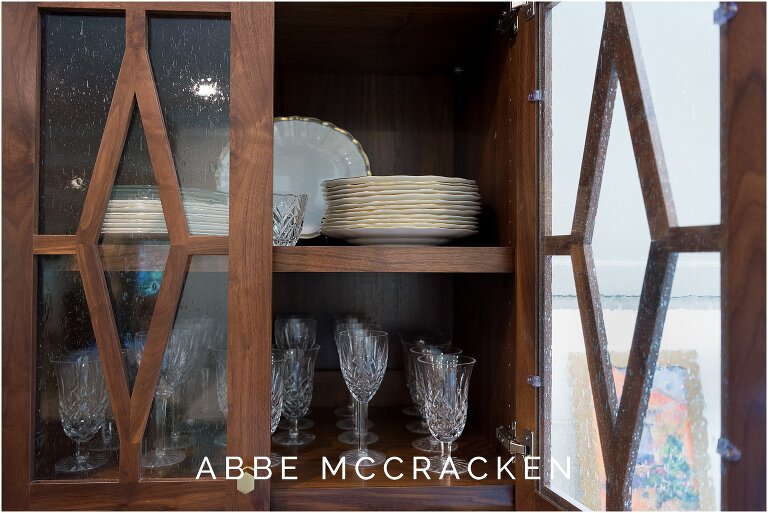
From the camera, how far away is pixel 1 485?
2.15ft

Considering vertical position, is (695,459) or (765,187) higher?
(765,187)

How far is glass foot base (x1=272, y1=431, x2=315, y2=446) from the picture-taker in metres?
0.86

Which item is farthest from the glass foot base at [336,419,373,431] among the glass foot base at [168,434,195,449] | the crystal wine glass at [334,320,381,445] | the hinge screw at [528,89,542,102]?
the hinge screw at [528,89,542,102]

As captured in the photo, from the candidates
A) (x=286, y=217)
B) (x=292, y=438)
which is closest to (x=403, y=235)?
(x=286, y=217)

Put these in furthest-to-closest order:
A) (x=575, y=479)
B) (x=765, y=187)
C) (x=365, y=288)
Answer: (x=365, y=288) → (x=575, y=479) → (x=765, y=187)

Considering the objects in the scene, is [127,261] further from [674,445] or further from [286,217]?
[674,445]

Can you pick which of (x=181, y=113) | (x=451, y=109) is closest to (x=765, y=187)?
(x=181, y=113)

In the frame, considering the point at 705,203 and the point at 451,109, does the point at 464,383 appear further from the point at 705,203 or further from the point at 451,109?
the point at 451,109

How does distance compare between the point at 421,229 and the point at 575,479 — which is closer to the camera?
the point at 575,479

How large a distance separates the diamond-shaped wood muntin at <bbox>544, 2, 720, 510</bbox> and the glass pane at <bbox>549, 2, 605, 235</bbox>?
0.06ft

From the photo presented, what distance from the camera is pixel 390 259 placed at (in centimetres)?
70

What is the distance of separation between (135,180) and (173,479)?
36 centimetres

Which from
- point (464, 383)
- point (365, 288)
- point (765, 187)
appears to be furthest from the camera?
point (365, 288)

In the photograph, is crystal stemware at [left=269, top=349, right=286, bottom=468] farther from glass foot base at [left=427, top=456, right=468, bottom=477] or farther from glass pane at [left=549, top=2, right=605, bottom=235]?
glass pane at [left=549, top=2, right=605, bottom=235]
